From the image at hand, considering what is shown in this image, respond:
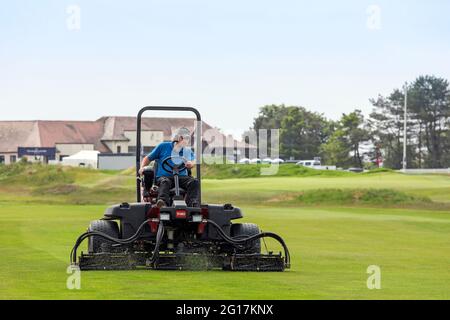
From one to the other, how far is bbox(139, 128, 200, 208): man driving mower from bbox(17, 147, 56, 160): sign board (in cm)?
14256

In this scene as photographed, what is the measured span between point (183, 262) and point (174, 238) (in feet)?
2.33

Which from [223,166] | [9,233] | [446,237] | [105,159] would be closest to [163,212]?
[9,233]

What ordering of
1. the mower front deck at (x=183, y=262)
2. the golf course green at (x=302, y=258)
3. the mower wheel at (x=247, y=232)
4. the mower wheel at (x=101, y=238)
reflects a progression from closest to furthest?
1. the golf course green at (x=302, y=258)
2. the mower front deck at (x=183, y=262)
3. the mower wheel at (x=101, y=238)
4. the mower wheel at (x=247, y=232)

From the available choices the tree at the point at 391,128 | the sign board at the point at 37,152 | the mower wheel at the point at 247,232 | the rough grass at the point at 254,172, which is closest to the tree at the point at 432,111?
the tree at the point at 391,128

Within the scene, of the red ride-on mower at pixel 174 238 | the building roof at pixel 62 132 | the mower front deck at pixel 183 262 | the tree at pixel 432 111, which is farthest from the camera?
the building roof at pixel 62 132

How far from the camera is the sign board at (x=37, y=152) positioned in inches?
6344

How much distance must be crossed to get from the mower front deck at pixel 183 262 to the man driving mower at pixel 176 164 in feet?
2.98

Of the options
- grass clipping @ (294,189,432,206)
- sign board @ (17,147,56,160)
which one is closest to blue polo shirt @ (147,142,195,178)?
grass clipping @ (294,189,432,206)

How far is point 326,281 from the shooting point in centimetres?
1805

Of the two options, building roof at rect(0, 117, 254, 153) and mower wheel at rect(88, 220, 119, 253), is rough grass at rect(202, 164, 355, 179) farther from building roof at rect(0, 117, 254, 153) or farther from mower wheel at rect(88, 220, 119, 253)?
mower wheel at rect(88, 220, 119, 253)

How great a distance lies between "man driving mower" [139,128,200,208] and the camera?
64.1 feet

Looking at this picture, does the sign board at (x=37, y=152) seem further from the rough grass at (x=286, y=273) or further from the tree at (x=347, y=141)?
the rough grass at (x=286, y=273)

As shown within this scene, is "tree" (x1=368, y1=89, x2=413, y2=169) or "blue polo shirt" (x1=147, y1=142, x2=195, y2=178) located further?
"tree" (x1=368, y1=89, x2=413, y2=169)
